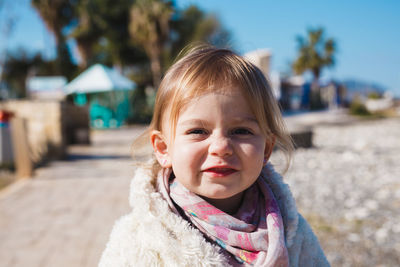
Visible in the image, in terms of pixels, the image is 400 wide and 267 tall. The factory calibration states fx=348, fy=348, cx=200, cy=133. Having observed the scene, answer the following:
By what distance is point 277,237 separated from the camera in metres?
1.21

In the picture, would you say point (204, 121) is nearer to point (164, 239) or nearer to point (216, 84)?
point (216, 84)

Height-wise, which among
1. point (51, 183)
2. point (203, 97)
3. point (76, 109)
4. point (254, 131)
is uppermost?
point (203, 97)

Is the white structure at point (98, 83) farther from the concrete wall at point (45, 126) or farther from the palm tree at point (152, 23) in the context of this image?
the concrete wall at point (45, 126)

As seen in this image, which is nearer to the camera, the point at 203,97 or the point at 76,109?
the point at 203,97

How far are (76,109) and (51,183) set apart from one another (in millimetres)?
5152

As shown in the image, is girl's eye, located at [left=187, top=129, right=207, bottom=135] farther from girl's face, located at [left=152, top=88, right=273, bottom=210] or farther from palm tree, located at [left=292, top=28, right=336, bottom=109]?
palm tree, located at [left=292, top=28, right=336, bottom=109]

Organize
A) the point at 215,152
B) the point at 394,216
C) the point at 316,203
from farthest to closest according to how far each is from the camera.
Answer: the point at 316,203 → the point at 394,216 → the point at 215,152

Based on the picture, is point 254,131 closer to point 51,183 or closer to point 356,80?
point 51,183

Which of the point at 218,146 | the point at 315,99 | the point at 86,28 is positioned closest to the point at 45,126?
the point at 218,146

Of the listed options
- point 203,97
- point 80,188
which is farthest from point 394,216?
point 80,188

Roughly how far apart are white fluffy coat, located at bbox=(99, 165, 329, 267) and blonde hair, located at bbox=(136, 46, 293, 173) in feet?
0.89

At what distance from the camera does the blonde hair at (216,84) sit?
127 centimetres

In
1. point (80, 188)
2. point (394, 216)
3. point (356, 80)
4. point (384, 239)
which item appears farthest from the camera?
point (356, 80)

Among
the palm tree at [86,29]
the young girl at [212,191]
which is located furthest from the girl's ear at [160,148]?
the palm tree at [86,29]
